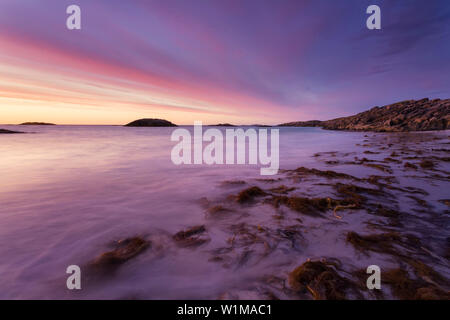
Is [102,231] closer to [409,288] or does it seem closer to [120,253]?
[120,253]

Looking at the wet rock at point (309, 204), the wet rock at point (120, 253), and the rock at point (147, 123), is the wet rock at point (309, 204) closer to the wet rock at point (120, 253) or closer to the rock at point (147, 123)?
the wet rock at point (120, 253)

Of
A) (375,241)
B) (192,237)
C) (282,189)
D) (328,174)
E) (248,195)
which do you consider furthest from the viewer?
(328,174)

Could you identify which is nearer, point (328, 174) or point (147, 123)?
point (328, 174)

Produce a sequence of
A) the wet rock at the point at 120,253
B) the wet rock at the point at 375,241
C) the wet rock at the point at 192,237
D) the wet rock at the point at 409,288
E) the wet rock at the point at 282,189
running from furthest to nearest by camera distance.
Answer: the wet rock at the point at 282,189 < the wet rock at the point at 192,237 < the wet rock at the point at 375,241 < the wet rock at the point at 120,253 < the wet rock at the point at 409,288

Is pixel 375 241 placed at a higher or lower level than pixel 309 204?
lower

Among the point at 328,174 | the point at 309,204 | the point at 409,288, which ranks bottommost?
the point at 409,288

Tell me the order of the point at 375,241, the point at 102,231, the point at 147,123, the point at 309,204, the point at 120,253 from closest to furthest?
the point at 120,253, the point at 375,241, the point at 102,231, the point at 309,204, the point at 147,123

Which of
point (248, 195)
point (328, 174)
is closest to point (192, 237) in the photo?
point (248, 195)

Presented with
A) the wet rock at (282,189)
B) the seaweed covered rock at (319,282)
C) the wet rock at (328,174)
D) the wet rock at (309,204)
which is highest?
the wet rock at (328,174)

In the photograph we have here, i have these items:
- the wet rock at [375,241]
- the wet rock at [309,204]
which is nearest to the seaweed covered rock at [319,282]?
the wet rock at [375,241]

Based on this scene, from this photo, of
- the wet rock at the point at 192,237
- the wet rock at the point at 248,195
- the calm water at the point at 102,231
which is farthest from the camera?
Answer: the wet rock at the point at 248,195

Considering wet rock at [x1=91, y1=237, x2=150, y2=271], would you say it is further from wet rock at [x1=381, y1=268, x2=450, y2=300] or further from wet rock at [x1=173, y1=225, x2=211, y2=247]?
wet rock at [x1=381, y1=268, x2=450, y2=300]

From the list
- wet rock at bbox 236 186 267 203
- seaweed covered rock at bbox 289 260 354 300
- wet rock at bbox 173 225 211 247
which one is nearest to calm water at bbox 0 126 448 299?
wet rock at bbox 173 225 211 247
